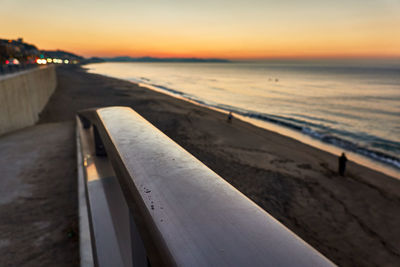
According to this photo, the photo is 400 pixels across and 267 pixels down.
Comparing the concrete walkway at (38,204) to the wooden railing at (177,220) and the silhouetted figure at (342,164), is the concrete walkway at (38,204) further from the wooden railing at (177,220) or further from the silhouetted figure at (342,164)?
the silhouetted figure at (342,164)

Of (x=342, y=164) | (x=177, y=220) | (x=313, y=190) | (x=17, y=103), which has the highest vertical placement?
(x=177, y=220)

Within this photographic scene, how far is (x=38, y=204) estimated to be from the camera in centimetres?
557

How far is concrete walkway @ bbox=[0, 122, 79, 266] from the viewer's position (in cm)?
414

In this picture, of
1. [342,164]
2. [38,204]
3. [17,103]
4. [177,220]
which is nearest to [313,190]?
[342,164]

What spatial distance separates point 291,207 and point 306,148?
8627 mm

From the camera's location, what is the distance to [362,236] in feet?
23.2

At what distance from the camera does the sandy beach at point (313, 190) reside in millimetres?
6707

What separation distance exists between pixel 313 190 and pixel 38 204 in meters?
9.20

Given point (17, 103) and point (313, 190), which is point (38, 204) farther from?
point (17, 103)

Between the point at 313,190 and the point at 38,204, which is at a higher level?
the point at 38,204

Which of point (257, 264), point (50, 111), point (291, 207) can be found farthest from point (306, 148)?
point (50, 111)

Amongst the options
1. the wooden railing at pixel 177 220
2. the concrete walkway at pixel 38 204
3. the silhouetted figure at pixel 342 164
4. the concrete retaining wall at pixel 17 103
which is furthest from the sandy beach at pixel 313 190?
the concrete walkway at pixel 38 204

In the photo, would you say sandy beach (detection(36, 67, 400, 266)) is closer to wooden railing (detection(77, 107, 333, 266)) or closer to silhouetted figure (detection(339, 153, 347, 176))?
silhouetted figure (detection(339, 153, 347, 176))

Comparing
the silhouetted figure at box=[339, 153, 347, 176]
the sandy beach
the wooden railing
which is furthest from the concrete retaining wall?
the silhouetted figure at box=[339, 153, 347, 176]
